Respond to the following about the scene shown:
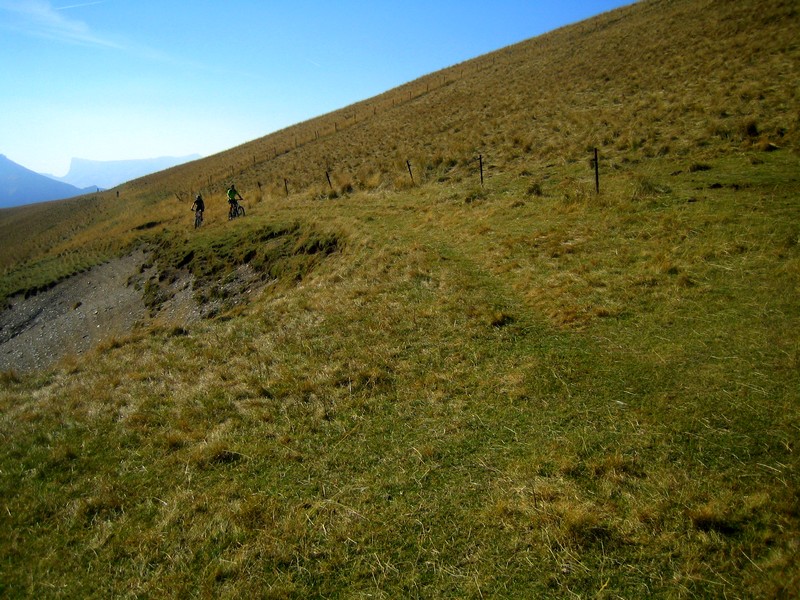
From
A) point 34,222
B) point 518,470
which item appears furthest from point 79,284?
point 34,222

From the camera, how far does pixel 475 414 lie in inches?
226

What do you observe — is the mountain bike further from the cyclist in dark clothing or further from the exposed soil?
the exposed soil

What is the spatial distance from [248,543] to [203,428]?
2785 millimetres

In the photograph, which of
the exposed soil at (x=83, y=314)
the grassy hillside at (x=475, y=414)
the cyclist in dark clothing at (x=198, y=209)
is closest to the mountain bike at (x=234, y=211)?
the cyclist in dark clothing at (x=198, y=209)

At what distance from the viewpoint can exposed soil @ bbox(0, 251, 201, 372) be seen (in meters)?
17.5

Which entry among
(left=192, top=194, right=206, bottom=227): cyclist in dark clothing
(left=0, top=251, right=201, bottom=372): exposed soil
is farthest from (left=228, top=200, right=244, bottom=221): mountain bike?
(left=0, top=251, right=201, bottom=372): exposed soil

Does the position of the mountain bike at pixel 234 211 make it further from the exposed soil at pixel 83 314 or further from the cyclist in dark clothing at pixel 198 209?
the exposed soil at pixel 83 314

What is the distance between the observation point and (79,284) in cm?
2453

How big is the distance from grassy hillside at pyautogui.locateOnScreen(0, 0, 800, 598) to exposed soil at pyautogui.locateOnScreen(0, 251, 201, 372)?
5.21m

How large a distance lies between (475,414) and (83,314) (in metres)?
22.1

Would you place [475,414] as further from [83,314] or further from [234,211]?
[234,211]

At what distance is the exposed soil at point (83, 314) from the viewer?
17516mm

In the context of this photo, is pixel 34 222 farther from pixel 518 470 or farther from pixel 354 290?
pixel 518 470

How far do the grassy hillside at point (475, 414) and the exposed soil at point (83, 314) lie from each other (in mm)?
5210
